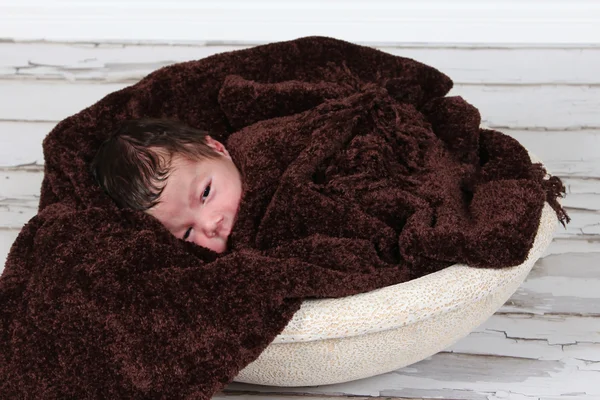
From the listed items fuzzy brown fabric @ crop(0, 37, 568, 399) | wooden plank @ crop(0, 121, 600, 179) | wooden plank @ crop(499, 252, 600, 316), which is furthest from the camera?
wooden plank @ crop(0, 121, 600, 179)

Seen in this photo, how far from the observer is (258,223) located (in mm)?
1092

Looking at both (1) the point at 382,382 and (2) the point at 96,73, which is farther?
(2) the point at 96,73

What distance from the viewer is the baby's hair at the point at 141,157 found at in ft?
3.48

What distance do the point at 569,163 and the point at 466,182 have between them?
586 mm

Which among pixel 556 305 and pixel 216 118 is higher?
pixel 216 118

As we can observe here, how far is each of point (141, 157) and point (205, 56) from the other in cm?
70

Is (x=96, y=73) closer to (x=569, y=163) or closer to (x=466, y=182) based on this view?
(x=466, y=182)

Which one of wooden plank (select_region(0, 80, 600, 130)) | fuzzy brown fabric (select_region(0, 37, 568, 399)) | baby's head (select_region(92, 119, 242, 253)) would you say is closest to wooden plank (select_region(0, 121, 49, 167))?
fuzzy brown fabric (select_region(0, 37, 568, 399))

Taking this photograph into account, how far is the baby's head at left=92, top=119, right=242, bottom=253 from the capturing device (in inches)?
41.8

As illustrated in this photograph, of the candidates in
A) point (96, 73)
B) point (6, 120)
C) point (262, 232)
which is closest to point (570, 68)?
point (262, 232)

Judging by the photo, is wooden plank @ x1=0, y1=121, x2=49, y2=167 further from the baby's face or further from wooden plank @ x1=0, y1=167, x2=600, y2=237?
the baby's face

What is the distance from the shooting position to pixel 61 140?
1197 millimetres

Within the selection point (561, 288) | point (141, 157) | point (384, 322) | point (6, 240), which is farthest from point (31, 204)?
point (561, 288)

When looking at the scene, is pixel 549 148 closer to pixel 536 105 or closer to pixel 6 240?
pixel 536 105
